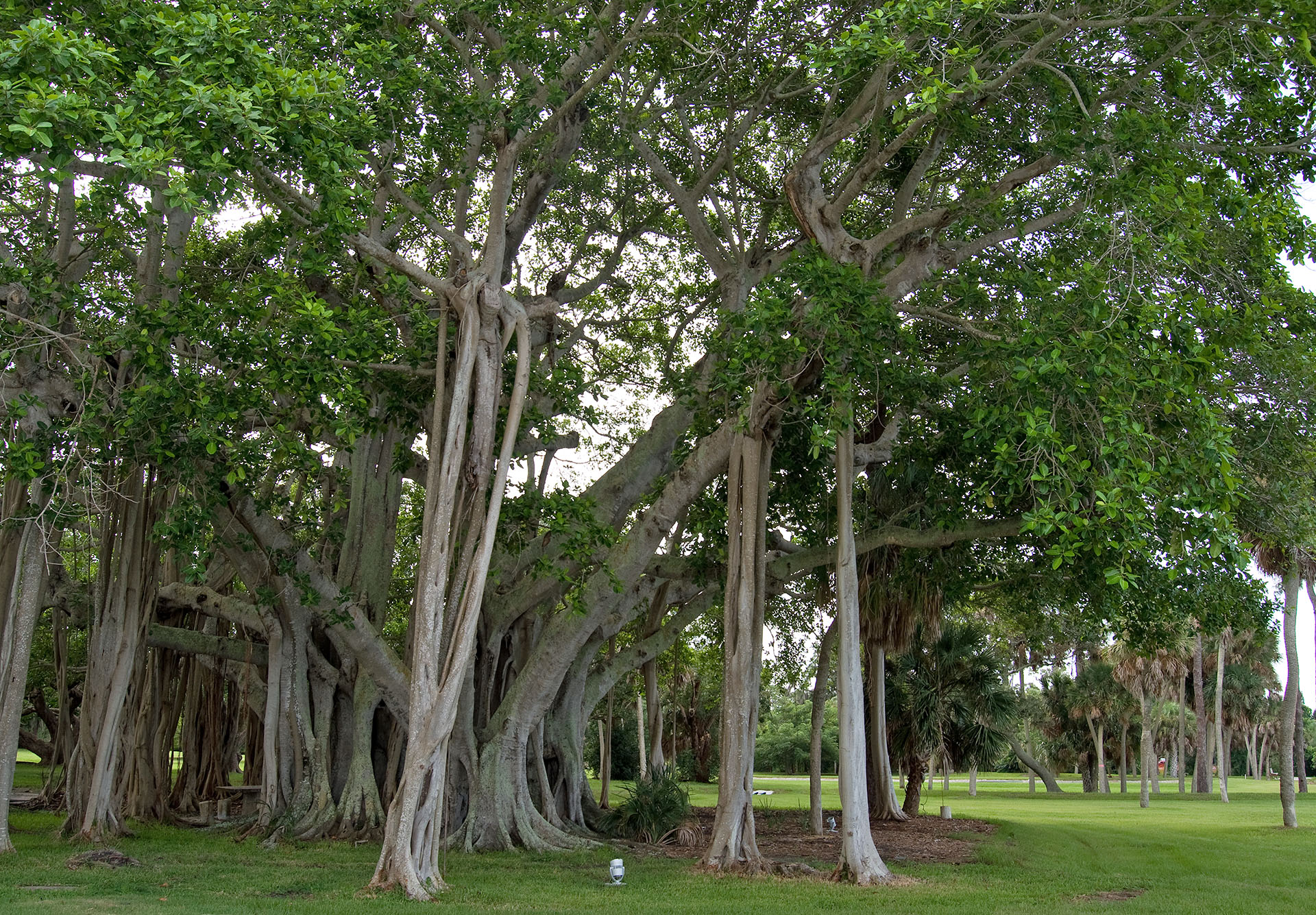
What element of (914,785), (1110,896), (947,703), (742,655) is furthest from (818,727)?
(1110,896)

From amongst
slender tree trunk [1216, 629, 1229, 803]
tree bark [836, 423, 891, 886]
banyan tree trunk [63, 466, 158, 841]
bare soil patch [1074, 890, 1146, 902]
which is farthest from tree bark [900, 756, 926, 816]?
slender tree trunk [1216, 629, 1229, 803]

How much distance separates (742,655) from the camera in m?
9.46

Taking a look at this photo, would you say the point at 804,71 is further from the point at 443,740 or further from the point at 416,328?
the point at 443,740

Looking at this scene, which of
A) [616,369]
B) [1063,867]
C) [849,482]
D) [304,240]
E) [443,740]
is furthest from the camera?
[616,369]

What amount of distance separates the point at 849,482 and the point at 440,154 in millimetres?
5293

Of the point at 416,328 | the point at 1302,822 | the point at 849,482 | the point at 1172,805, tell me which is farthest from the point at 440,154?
the point at 1172,805

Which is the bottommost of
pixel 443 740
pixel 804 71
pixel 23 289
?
pixel 443 740

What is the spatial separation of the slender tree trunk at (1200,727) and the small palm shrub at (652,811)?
15.9m

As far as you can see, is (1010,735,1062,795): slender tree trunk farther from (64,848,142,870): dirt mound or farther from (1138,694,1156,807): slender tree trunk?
(64,848,142,870): dirt mound

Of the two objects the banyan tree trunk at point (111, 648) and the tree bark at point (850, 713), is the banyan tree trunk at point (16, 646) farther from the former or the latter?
the tree bark at point (850, 713)

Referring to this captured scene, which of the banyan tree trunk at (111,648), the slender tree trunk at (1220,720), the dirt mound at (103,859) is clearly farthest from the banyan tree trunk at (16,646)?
the slender tree trunk at (1220,720)

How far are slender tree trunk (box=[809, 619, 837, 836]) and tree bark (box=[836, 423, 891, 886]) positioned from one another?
5.17 metres

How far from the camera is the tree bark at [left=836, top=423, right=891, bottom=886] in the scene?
8703 millimetres

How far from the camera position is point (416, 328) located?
9.80 m
